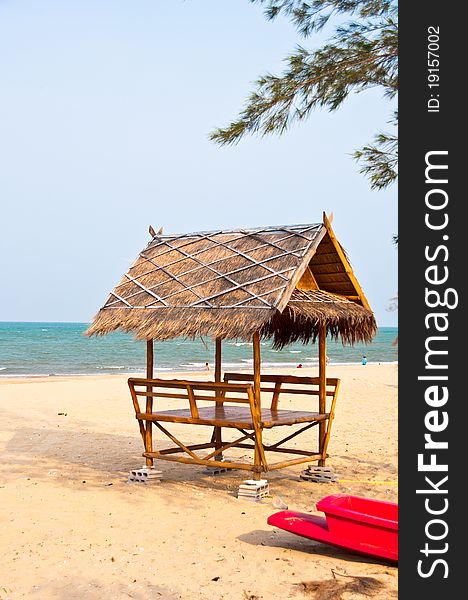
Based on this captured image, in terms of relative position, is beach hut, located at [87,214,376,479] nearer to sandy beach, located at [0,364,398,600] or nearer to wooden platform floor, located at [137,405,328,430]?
wooden platform floor, located at [137,405,328,430]

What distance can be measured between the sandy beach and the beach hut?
2.02 ft

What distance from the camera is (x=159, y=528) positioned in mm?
6695

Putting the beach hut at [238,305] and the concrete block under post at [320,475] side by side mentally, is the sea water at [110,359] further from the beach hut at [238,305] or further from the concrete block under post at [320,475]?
the concrete block under post at [320,475]

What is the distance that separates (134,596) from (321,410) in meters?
4.56

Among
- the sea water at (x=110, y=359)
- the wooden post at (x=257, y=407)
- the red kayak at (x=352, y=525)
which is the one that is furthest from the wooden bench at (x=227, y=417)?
the sea water at (x=110, y=359)

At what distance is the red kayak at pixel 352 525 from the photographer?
5.59 meters

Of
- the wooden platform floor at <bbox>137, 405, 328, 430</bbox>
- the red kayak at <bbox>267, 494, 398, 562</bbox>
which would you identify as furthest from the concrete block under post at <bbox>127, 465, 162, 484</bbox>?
the red kayak at <bbox>267, 494, 398, 562</bbox>

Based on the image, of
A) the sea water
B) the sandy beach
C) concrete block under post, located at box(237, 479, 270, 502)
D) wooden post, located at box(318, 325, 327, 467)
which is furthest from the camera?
the sea water

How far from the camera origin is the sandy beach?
5.19m

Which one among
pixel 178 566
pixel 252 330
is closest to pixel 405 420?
pixel 178 566

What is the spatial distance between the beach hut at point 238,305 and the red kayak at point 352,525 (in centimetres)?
163

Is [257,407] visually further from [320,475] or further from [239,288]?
[320,475]

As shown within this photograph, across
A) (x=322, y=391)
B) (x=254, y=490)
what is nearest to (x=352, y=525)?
(x=254, y=490)

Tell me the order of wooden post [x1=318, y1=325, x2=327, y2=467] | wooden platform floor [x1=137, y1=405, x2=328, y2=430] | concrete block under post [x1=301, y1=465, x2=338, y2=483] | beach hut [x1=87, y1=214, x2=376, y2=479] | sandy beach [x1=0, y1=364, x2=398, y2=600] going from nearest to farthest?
sandy beach [x1=0, y1=364, x2=398, y2=600]
beach hut [x1=87, y1=214, x2=376, y2=479]
wooden platform floor [x1=137, y1=405, x2=328, y2=430]
concrete block under post [x1=301, y1=465, x2=338, y2=483]
wooden post [x1=318, y1=325, x2=327, y2=467]
